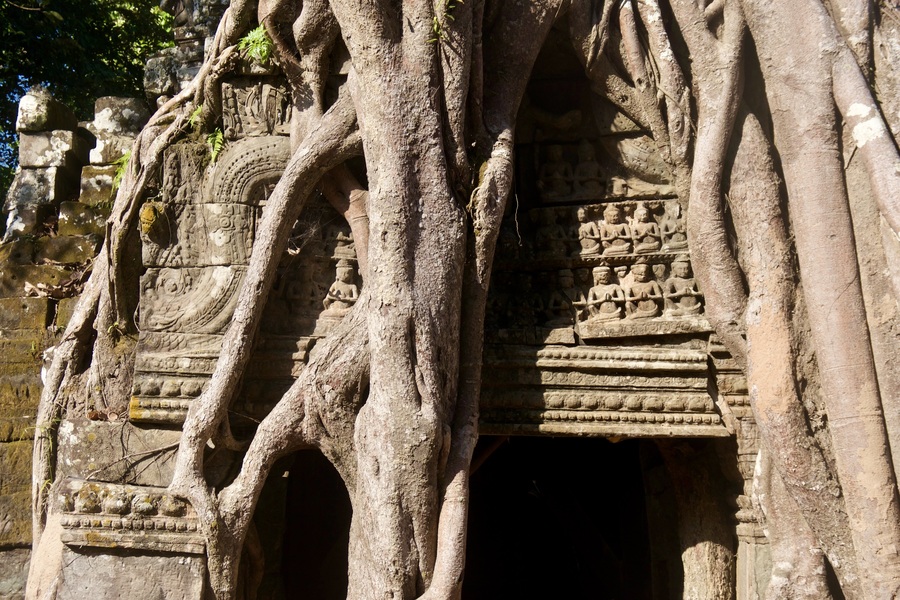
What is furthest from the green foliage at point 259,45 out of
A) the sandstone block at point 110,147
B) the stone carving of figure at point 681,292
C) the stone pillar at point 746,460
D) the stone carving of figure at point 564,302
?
the stone pillar at point 746,460

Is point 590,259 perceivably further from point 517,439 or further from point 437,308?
point 517,439

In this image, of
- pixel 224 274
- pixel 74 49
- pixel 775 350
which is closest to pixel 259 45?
pixel 224 274

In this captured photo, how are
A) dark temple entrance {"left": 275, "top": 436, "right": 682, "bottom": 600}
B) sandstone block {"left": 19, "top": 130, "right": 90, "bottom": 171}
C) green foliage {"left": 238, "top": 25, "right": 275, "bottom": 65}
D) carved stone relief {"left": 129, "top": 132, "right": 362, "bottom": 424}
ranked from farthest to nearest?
1. sandstone block {"left": 19, "top": 130, "right": 90, "bottom": 171}
2. dark temple entrance {"left": 275, "top": 436, "right": 682, "bottom": 600}
3. green foliage {"left": 238, "top": 25, "right": 275, "bottom": 65}
4. carved stone relief {"left": 129, "top": 132, "right": 362, "bottom": 424}

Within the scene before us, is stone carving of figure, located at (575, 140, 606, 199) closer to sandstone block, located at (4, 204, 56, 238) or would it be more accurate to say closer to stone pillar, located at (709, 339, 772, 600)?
stone pillar, located at (709, 339, 772, 600)

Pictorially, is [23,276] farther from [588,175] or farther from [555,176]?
[588,175]

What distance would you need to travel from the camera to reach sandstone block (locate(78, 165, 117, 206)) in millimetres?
4750

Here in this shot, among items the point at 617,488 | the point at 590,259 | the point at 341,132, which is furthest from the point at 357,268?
the point at 617,488

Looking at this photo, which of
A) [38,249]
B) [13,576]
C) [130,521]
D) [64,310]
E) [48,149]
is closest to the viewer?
[130,521]

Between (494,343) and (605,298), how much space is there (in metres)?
0.47

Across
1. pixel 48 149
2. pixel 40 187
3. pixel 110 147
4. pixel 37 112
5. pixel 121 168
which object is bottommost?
pixel 121 168

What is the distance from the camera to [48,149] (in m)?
5.07

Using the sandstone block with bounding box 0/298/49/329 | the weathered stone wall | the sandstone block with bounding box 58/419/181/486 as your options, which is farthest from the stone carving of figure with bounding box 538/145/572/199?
the sandstone block with bounding box 0/298/49/329

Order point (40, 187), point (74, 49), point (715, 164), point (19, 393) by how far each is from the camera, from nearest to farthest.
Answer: point (715, 164) < point (19, 393) < point (40, 187) < point (74, 49)

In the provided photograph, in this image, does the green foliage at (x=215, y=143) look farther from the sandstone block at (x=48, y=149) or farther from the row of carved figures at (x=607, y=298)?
the sandstone block at (x=48, y=149)
